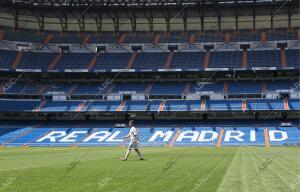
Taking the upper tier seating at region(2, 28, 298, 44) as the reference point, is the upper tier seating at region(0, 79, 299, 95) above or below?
below

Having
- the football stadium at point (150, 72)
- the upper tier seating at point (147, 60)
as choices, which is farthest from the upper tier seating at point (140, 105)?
the upper tier seating at point (147, 60)

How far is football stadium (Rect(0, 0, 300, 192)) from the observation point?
59.6 metres

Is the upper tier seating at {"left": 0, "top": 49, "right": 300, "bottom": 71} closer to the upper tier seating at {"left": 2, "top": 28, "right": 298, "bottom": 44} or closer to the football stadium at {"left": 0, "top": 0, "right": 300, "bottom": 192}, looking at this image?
the football stadium at {"left": 0, "top": 0, "right": 300, "bottom": 192}

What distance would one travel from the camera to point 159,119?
216ft

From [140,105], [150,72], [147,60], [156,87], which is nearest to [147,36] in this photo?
[147,60]

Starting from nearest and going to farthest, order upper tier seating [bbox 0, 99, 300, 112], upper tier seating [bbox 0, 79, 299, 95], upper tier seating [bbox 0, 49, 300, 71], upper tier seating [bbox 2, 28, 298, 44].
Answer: upper tier seating [bbox 0, 99, 300, 112], upper tier seating [bbox 0, 79, 299, 95], upper tier seating [bbox 0, 49, 300, 71], upper tier seating [bbox 2, 28, 298, 44]

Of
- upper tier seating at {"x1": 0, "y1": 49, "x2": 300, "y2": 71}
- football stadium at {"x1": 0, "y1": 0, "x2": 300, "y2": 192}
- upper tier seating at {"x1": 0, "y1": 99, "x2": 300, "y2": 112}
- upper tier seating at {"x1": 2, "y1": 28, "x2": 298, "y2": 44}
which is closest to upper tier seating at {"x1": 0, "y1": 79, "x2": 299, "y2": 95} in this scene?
football stadium at {"x1": 0, "y1": 0, "x2": 300, "y2": 192}

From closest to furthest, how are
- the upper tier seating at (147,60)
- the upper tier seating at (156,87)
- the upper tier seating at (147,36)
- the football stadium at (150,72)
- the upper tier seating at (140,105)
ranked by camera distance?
the football stadium at (150,72), the upper tier seating at (140,105), the upper tier seating at (156,87), the upper tier seating at (147,60), the upper tier seating at (147,36)

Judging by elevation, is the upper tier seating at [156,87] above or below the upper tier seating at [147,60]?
below

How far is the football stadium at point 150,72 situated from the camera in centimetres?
5956

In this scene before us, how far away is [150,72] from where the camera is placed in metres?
70.1

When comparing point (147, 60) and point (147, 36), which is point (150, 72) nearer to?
point (147, 60)

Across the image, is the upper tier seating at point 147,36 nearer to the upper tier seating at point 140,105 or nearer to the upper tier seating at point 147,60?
the upper tier seating at point 147,60

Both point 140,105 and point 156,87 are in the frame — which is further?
point 156,87
